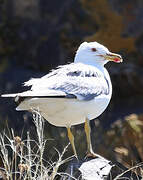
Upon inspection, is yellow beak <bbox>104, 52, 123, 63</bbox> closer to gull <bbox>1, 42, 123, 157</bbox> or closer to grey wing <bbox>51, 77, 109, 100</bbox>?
gull <bbox>1, 42, 123, 157</bbox>

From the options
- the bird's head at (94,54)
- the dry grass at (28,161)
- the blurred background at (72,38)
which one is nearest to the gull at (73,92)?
the bird's head at (94,54)

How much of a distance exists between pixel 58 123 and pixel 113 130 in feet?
12.8

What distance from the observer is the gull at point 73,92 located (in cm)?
446

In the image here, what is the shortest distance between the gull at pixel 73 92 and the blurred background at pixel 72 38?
3.66 meters

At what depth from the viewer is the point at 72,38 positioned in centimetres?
992

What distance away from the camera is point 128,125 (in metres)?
8.52

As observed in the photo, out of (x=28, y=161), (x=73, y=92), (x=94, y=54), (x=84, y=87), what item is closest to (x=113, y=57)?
(x=94, y=54)

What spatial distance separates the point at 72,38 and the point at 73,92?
5.36 m

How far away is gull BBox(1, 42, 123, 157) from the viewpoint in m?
4.46

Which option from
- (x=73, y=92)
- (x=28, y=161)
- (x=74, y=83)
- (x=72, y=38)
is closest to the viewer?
(x=28, y=161)

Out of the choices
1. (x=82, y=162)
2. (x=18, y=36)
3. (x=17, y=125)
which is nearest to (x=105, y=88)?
(x=82, y=162)

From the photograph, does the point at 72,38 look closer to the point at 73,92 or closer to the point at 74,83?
the point at 74,83

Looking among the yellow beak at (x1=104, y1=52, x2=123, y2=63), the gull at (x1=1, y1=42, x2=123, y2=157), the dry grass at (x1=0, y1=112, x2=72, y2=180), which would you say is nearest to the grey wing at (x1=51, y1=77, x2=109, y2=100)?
the gull at (x1=1, y1=42, x2=123, y2=157)

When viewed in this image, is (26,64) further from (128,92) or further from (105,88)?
(105,88)
